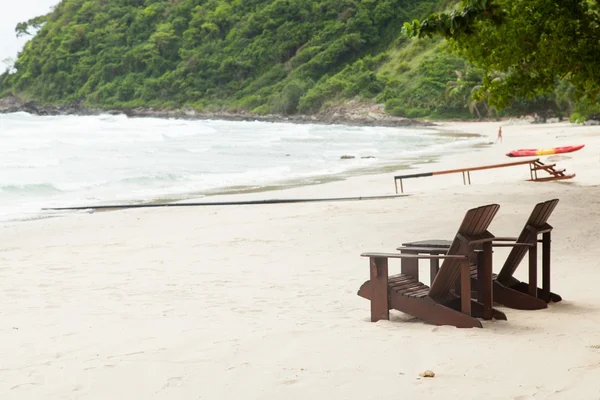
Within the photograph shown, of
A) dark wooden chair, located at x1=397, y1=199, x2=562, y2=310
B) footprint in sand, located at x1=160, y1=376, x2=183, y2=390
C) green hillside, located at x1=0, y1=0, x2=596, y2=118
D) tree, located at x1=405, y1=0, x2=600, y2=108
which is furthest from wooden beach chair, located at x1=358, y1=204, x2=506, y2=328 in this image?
green hillside, located at x1=0, y1=0, x2=596, y2=118

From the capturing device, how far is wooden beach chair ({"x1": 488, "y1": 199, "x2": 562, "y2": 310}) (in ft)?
20.2

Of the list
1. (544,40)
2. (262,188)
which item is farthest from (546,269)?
(262,188)

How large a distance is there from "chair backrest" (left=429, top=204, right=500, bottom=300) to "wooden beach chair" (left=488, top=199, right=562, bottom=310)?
62 cm

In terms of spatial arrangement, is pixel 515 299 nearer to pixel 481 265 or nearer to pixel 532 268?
pixel 532 268

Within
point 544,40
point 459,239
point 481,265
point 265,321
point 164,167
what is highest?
point 544,40

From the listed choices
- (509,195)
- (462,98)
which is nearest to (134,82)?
(462,98)

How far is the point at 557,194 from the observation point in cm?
1435

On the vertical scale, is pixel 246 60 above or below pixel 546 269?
above

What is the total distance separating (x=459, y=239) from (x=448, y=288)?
0.47 meters

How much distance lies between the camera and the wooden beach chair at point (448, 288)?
17.7 feet

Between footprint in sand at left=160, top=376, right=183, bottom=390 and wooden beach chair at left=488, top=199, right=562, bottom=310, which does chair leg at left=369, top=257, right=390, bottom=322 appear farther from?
footprint in sand at left=160, top=376, right=183, bottom=390

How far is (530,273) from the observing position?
244 inches

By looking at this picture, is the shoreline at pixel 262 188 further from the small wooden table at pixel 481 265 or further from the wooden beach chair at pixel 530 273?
the wooden beach chair at pixel 530 273

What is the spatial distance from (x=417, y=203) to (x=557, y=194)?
261cm
